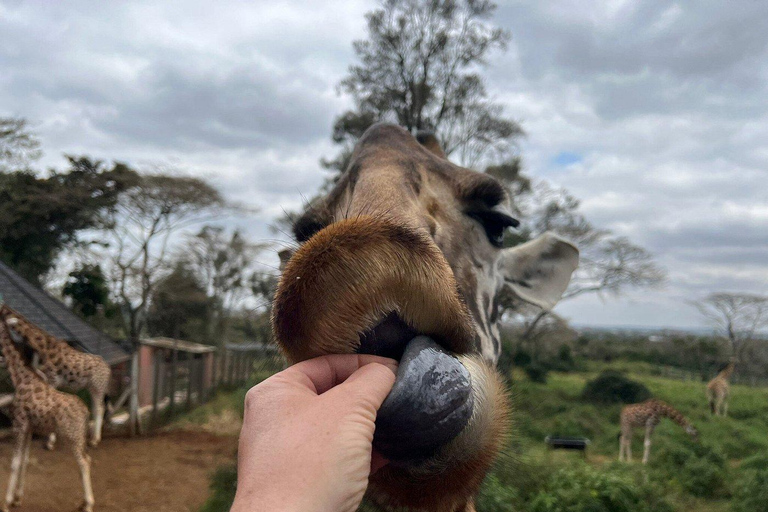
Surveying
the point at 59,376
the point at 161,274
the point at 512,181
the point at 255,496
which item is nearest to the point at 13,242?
the point at 161,274

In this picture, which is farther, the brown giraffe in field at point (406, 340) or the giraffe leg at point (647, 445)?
the giraffe leg at point (647, 445)

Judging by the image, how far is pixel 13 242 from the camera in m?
17.0

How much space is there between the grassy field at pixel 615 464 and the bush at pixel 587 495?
0.04 feet

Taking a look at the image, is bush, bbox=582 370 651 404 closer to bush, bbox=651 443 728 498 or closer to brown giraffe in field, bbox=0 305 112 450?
bush, bbox=651 443 728 498

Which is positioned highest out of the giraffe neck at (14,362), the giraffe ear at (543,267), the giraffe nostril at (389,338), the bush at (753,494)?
the giraffe ear at (543,267)

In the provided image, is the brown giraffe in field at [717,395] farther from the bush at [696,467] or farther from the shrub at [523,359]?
the bush at [696,467]

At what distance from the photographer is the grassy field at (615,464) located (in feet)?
22.7

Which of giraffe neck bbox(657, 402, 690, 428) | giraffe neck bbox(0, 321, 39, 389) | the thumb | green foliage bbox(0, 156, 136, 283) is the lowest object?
giraffe neck bbox(657, 402, 690, 428)

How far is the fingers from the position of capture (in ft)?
3.80

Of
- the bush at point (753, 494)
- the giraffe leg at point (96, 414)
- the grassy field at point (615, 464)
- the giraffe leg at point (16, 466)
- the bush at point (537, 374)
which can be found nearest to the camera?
the grassy field at point (615, 464)

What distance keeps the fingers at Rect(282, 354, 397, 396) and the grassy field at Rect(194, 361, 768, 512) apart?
0.85 metres

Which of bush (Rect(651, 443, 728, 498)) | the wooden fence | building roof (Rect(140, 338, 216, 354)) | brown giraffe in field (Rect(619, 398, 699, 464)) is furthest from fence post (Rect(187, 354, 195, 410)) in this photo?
bush (Rect(651, 443, 728, 498))

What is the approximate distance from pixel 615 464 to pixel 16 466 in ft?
38.3

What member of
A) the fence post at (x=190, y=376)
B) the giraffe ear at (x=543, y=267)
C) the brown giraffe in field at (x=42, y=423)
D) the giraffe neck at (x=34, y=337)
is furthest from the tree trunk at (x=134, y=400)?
the giraffe ear at (x=543, y=267)
